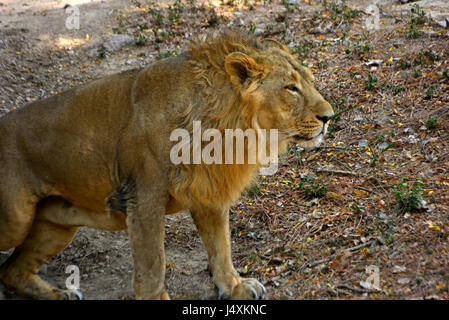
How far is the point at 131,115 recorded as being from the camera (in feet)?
14.1

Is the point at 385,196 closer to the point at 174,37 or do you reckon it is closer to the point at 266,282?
the point at 266,282

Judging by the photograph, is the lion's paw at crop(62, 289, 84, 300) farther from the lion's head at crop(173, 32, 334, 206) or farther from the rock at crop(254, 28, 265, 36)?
the rock at crop(254, 28, 265, 36)

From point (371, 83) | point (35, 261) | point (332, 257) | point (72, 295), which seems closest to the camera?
point (332, 257)

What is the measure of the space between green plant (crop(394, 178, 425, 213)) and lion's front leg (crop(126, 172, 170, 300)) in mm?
2335

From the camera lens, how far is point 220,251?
15.6 ft

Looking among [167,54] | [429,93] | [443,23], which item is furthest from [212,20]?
[429,93]

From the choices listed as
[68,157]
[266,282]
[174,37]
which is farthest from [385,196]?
[174,37]

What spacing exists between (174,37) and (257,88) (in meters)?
5.73

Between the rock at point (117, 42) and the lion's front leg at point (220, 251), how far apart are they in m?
5.31

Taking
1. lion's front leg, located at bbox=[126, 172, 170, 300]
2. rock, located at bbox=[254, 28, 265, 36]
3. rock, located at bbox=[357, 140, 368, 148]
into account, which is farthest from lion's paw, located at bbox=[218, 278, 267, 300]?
rock, located at bbox=[254, 28, 265, 36]

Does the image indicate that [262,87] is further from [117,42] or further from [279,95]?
[117,42]

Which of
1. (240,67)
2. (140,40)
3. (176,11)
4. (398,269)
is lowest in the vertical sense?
(398,269)

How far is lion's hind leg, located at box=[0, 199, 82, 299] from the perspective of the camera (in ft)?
16.6

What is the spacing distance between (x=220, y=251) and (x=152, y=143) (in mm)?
1218
